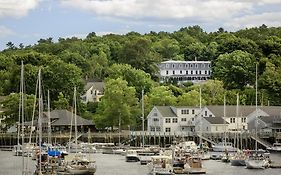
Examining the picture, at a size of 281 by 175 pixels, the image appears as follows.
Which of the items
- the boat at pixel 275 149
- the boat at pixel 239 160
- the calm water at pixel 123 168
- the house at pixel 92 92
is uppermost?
the house at pixel 92 92

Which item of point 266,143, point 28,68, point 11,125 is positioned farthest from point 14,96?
point 266,143

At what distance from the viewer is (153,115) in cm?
11231

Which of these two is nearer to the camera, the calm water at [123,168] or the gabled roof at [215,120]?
the calm water at [123,168]

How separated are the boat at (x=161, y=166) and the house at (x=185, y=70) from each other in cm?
9936

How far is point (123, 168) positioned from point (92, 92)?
232 ft

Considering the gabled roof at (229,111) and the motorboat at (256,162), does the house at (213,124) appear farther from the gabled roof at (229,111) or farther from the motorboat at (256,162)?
the motorboat at (256,162)

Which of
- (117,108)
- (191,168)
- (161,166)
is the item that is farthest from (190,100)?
(161,166)

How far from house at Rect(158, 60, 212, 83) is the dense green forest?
3.13 metres

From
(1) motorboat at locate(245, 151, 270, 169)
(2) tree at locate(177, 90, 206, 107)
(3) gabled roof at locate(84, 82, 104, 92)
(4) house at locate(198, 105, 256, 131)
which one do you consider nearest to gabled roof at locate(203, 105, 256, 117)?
(4) house at locate(198, 105, 256, 131)

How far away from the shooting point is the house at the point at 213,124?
106312 mm

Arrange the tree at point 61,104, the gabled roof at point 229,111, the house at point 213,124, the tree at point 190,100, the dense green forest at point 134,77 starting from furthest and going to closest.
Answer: the tree at point 61,104 → the tree at point 190,100 → the dense green forest at point 134,77 → the gabled roof at point 229,111 → the house at point 213,124

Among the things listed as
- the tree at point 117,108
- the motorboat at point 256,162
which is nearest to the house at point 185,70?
the tree at point 117,108

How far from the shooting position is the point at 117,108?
11169 centimetres

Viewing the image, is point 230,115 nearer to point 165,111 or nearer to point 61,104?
point 165,111
